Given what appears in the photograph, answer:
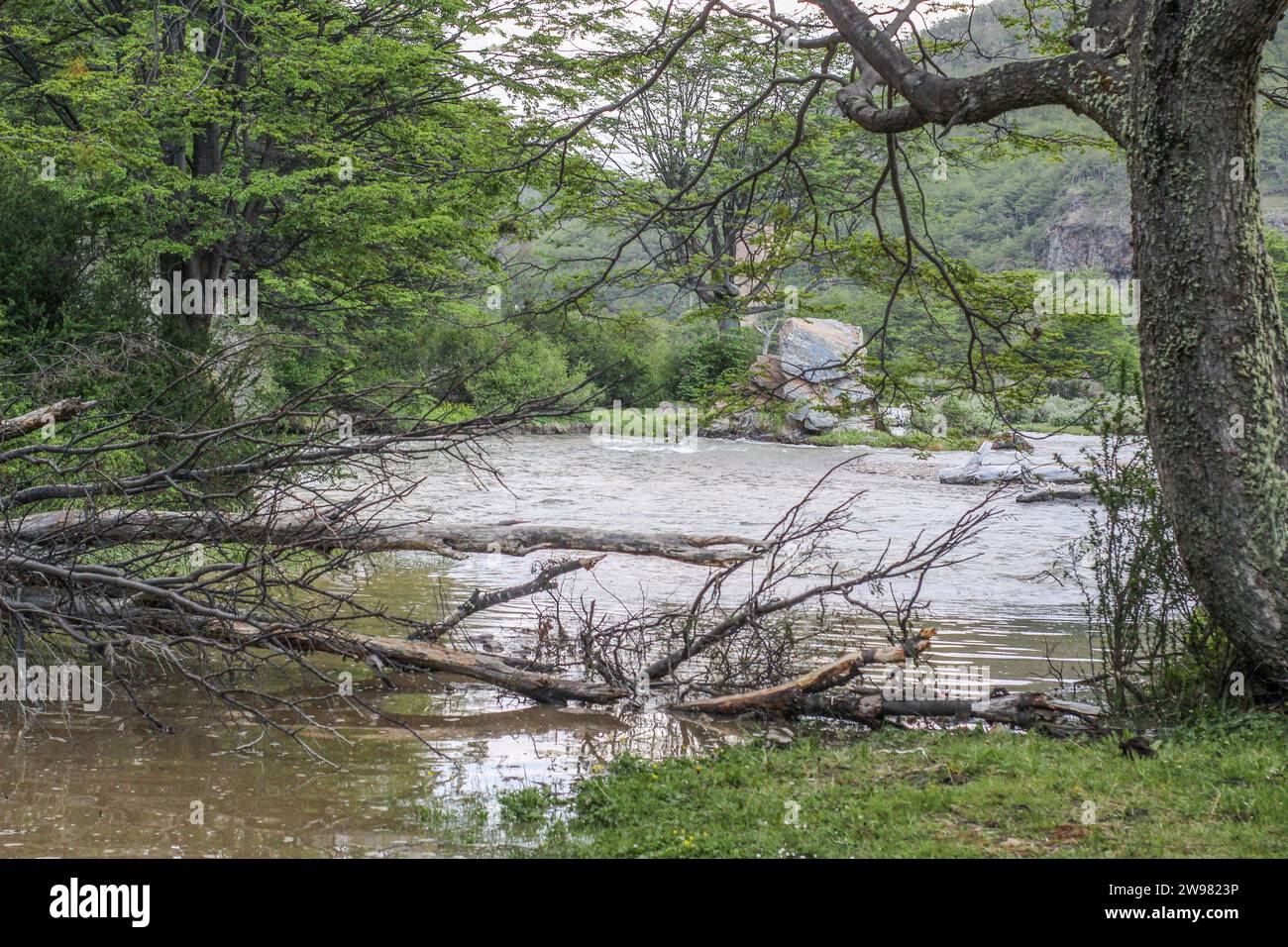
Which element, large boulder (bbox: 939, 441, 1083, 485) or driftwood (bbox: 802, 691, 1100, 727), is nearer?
driftwood (bbox: 802, 691, 1100, 727)

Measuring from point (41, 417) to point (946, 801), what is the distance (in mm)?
5659

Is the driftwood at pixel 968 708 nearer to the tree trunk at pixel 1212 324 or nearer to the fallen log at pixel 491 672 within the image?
the tree trunk at pixel 1212 324

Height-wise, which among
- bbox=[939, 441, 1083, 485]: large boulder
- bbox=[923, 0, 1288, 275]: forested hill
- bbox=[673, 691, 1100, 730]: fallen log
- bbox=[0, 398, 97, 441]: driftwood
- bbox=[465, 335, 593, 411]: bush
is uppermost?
bbox=[923, 0, 1288, 275]: forested hill

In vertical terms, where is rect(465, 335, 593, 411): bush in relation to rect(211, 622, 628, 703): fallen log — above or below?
above

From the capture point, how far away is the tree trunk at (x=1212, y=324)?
565 cm

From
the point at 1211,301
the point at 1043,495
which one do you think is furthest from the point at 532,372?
the point at 1211,301

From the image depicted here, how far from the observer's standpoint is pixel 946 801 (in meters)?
5.44

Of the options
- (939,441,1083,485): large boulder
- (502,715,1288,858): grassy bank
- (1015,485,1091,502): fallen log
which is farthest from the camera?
(939,441,1083,485): large boulder

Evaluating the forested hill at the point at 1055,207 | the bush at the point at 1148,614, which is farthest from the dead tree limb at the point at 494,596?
the forested hill at the point at 1055,207

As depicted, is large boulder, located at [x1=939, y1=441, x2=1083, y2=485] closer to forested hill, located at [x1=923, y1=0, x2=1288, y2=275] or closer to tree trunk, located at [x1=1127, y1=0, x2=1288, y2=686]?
tree trunk, located at [x1=1127, y1=0, x2=1288, y2=686]

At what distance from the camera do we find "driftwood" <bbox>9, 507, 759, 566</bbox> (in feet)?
22.6

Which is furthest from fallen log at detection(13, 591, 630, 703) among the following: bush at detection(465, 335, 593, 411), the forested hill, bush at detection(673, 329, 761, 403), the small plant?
the forested hill

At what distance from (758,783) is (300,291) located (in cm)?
1353

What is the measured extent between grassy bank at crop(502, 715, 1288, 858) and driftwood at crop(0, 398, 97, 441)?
374cm
